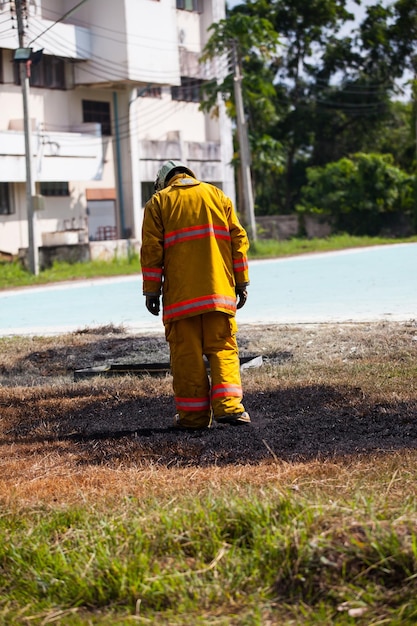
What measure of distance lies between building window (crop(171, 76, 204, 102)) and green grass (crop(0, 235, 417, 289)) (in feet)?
23.2

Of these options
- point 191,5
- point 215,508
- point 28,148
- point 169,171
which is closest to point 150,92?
point 191,5

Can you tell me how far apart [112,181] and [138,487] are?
31.5 metres

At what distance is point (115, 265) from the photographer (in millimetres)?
28828

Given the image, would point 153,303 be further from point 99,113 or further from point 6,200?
point 99,113

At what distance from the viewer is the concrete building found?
31359 millimetres

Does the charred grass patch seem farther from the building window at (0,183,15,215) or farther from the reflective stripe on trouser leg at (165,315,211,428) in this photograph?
the building window at (0,183,15,215)

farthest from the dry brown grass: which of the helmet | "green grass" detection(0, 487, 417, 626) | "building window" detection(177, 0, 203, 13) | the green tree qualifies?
the green tree

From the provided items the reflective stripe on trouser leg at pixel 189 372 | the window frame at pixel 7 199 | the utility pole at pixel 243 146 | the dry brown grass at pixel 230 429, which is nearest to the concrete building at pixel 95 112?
the window frame at pixel 7 199

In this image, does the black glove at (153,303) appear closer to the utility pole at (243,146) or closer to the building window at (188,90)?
the utility pole at (243,146)

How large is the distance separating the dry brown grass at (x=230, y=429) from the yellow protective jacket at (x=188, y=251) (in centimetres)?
83

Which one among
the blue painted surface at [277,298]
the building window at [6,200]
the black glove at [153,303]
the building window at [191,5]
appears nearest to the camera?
the black glove at [153,303]

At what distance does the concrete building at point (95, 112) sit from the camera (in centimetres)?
3136

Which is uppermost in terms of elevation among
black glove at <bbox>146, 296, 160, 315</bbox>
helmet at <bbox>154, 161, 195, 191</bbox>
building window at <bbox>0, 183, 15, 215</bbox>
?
building window at <bbox>0, 183, 15, 215</bbox>

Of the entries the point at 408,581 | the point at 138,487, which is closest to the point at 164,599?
the point at 408,581
